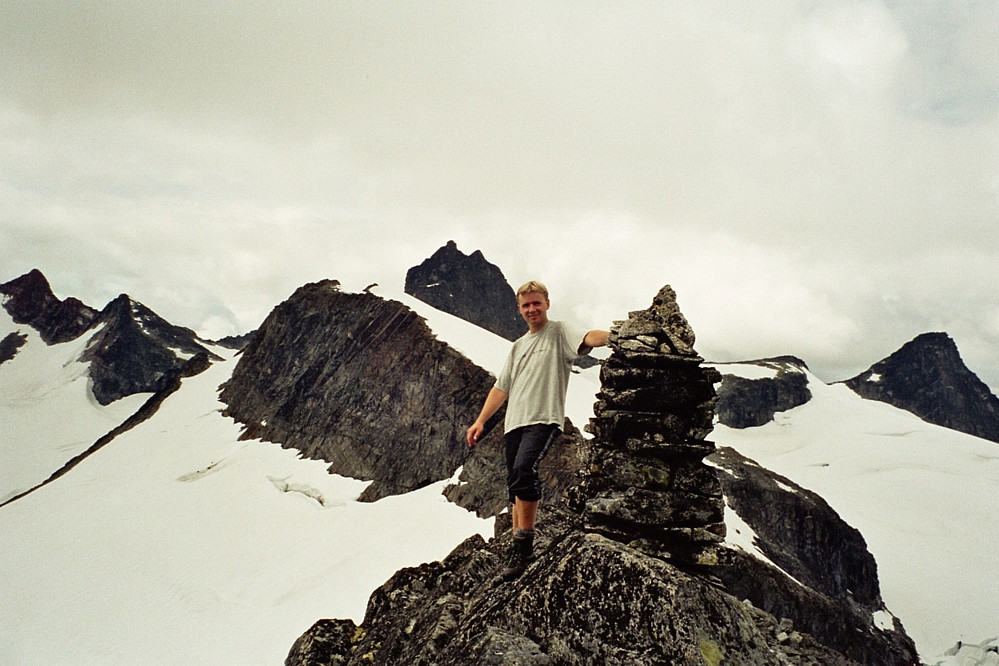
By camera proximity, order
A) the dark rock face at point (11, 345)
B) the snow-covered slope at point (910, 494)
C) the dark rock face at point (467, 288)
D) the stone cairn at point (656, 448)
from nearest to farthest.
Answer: the stone cairn at point (656, 448), the snow-covered slope at point (910, 494), the dark rock face at point (11, 345), the dark rock face at point (467, 288)

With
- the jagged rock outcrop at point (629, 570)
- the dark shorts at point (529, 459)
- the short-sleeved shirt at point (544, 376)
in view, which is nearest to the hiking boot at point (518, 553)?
the jagged rock outcrop at point (629, 570)

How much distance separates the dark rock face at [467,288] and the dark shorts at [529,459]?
4616 inches

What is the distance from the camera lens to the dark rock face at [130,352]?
346 feet

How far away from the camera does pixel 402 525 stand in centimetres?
2678

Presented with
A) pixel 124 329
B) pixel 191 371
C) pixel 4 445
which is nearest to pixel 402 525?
pixel 191 371

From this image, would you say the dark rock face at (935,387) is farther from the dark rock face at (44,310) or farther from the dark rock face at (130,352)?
the dark rock face at (44,310)

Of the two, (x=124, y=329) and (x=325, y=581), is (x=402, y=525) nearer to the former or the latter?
(x=325, y=581)

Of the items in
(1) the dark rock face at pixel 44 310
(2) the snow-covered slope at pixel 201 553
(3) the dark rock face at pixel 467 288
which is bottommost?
(2) the snow-covered slope at pixel 201 553

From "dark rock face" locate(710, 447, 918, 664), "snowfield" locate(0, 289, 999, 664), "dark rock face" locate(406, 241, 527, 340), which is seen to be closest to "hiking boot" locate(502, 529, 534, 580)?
"snowfield" locate(0, 289, 999, 664)

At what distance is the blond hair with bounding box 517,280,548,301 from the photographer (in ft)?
Result: 20.8

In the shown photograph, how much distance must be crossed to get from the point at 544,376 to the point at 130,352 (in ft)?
433

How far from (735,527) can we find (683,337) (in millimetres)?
27814

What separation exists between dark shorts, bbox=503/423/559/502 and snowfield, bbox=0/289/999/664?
16.9m

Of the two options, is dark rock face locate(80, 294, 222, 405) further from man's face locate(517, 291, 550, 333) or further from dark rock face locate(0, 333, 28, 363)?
man's face locate(517, 291, 550, 333)
